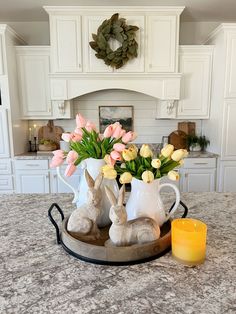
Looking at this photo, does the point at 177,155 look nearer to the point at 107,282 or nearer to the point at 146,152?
the point at 146,152

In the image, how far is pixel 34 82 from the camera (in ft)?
10.3

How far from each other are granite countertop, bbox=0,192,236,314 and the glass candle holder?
28 mm

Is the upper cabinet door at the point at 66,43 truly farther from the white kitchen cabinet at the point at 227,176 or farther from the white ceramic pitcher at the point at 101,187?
the white ceramic pitcher at the point at 101,187

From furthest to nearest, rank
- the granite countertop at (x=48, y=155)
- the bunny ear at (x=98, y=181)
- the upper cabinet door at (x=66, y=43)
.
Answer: the granite countertop at (x=48, y=155), the upper cabinet door at (x=66, y=43), the bunny ear at (x=98, y=181)

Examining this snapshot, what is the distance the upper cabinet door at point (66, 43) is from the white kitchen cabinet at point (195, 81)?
129 centimetres

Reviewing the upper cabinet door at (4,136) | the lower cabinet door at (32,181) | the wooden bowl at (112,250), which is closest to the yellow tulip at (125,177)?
the wooden bowl at (112,250)

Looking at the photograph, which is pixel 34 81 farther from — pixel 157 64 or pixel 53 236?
pixel 53 236

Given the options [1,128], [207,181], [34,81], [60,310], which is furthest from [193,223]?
[34,81]

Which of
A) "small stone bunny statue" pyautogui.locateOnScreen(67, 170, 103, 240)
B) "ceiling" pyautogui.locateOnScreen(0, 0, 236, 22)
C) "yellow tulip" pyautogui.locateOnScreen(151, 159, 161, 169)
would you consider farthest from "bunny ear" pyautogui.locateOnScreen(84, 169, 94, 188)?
"ceiling" pyautogui.locateOnScreen(0, 0, 236, 22)

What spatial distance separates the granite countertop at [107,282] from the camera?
1.96ft

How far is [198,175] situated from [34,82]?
2.41 m

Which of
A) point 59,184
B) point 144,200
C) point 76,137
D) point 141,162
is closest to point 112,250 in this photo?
point 144,200

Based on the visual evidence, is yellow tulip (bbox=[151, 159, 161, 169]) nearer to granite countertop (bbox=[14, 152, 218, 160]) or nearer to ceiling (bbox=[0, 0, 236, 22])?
granite countertop (bbox=[14, 152, 218, 160])

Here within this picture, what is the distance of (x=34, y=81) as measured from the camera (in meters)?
3.12
